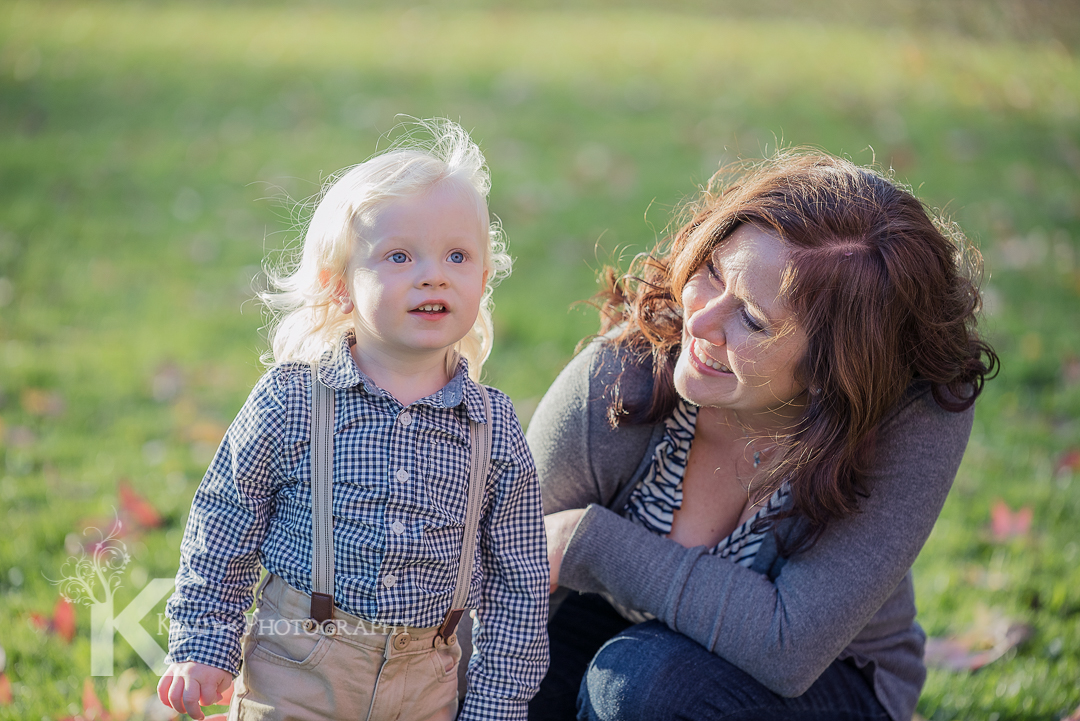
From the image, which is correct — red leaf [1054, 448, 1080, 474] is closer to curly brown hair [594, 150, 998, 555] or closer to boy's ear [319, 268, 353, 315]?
curly brown hair [594, 150, 998, 555]

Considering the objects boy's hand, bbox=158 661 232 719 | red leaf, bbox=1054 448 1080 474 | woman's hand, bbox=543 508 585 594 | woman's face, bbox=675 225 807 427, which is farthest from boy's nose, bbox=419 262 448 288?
red leaf, bbox=1054 448 1080 474

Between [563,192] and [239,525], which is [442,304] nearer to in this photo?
[239,525]

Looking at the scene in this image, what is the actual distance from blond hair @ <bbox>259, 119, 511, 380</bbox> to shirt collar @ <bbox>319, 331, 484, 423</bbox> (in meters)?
0.03

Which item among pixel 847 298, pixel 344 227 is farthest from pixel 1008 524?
pixel 344 227

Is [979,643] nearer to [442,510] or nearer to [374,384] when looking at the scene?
[442,510]

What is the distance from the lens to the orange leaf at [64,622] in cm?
227

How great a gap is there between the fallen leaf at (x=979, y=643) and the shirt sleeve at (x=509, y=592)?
1.36 metres

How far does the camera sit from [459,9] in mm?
9141

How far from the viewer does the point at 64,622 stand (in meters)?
2.28

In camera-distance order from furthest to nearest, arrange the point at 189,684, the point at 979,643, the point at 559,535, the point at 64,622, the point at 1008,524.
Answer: the point at 1008,524 < the point at 979,643 < the point at 64,622 < the point at 559,535 < the point at 189,684

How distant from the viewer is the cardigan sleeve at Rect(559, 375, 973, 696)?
181cm

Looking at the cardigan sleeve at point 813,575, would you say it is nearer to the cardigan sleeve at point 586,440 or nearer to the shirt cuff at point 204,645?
the cardigan sleeve at point 586,440

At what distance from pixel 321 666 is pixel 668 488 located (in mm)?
811

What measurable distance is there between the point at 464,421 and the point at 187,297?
9.87ft
